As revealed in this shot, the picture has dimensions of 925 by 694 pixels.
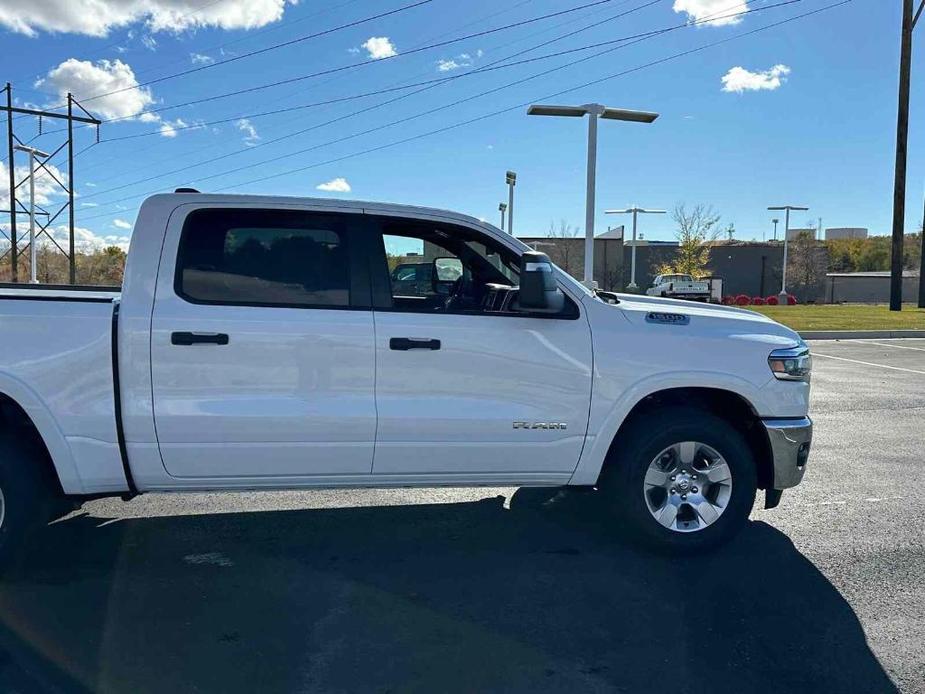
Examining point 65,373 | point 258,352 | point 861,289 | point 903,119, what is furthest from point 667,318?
point 861,289

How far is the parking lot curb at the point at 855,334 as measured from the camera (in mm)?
18656

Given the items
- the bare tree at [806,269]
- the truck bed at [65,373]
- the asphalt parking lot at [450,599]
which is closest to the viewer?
the asphalt parking lot at [450,599]

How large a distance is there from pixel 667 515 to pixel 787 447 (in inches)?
31.3

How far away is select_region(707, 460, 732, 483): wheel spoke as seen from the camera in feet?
13.8

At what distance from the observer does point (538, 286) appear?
3.80 metres

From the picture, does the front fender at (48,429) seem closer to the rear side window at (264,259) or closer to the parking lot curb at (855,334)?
the rear side window at (264,259)

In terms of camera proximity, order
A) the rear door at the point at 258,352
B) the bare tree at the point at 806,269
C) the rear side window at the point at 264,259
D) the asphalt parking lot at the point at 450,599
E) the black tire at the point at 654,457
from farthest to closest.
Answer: the bare tree at the point at 806,269
the black tire at the point at 654,457
the rear side window at the point at 264,259
the rear door at the point at 258,352
the asphalt parking lot at the point at 450,599

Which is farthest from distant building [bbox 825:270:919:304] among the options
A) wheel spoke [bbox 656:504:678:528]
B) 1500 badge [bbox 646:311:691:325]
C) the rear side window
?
the rear side window

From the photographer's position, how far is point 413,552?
4.31 meters

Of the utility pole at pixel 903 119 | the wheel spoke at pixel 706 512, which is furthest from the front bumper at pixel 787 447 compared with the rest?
the utility pole at pixel 903 119

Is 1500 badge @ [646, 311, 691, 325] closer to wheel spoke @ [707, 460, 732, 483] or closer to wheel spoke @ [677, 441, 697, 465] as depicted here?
wheel spoke @ [677, 441, 697, 465]

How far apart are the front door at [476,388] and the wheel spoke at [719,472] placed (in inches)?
32.1

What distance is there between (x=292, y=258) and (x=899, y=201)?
28802 mm

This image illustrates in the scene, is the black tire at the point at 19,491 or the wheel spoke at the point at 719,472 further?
the wheel spoke at the point at 719,472
